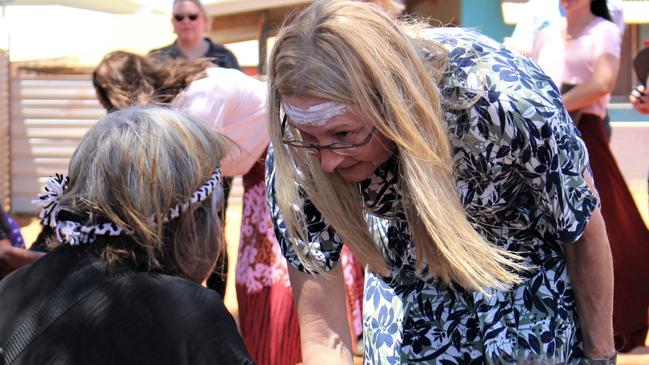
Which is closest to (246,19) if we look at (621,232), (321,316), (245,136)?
(621,232)

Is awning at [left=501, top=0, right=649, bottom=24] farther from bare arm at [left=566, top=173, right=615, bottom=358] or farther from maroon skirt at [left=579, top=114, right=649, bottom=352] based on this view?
bare arm at [left=566, top=173, right=615, bottom=358]

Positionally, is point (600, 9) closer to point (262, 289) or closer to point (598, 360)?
point (262, 289)

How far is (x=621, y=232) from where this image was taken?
5.08 metres

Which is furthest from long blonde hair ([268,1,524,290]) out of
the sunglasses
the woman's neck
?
the sunglasses

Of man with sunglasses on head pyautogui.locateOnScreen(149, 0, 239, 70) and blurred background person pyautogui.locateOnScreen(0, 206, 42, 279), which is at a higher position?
blurred background person pyautogui.locateOnScreen(0, 206, 42, 279)

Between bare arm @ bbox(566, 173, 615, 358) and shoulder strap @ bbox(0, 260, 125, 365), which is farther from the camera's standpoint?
bare arm @ bbox(566, 173, 615, 358)

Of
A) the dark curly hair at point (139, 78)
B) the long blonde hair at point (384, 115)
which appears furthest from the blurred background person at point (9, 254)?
the long blonde hair at point (384, 115)

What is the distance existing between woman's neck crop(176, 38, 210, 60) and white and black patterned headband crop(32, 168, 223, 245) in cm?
375

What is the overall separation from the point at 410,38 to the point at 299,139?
1.02 feet

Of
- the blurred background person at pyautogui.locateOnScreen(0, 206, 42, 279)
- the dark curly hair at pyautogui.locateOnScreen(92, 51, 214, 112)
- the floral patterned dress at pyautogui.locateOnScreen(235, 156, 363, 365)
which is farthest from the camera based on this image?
the floral patterned dress at pyautogui.locateOnScreen(235, 156, 363, 365)

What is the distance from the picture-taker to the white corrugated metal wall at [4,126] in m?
11.3

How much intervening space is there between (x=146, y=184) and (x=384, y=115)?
493 mm

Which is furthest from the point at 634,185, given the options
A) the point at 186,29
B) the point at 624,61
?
the point at 186,29

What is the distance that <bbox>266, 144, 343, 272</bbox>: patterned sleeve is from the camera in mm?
2324
